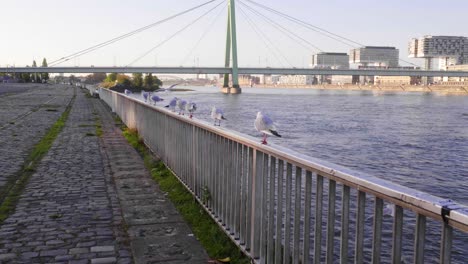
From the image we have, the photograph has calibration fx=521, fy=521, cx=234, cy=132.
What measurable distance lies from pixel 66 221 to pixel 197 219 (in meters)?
1.26

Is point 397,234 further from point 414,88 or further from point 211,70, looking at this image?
point 414,88

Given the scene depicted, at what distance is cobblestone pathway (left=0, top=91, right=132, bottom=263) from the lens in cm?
405

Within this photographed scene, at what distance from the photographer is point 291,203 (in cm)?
348

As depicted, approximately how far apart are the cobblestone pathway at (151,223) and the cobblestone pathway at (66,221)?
0.11 meters

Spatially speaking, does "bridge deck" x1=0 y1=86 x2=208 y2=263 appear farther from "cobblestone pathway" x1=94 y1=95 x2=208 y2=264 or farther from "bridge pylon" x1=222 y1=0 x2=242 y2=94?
"bridge pylon" x1=222 y1=0 x2=242 y2=94

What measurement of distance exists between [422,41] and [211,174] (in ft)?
681

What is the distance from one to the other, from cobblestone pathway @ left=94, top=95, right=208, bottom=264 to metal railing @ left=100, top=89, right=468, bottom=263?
1.07 feet

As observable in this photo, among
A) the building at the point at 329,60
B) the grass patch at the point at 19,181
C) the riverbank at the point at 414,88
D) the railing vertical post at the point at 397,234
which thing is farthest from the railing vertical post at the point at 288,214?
the building at the point at 329,60

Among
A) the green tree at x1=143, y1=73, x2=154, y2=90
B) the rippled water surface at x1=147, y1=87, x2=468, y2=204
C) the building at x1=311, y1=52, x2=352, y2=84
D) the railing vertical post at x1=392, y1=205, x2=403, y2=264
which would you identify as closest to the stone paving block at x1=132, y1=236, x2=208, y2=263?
the railing vertical post at x1=392, y1=205, x2=403, y2=264

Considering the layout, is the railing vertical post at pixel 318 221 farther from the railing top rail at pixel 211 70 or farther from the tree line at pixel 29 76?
the tree line at pixel 29 76

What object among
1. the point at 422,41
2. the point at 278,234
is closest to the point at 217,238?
the point at 278,234

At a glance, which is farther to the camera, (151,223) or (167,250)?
(151,223)

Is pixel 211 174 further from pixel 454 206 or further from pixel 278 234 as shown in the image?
pixel 454 206

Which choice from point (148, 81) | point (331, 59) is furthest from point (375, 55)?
point (148, 81)
